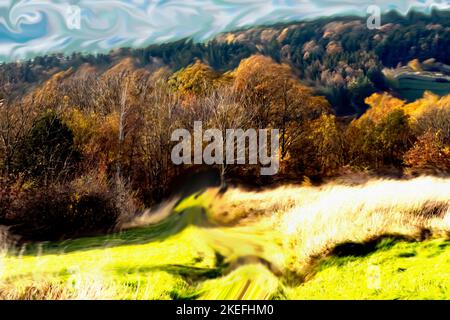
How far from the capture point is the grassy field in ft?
19.4

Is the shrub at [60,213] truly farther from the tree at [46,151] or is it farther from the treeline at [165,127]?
A: the tree at [46,151]

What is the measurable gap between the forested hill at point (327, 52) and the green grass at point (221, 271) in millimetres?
10774

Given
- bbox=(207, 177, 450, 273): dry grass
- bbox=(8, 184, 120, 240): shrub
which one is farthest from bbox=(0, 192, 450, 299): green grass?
bbox=(8, 184, 120, 240): shrub

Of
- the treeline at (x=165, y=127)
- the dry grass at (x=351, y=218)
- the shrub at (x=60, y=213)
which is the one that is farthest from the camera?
the treeline at (x=165, y=127)

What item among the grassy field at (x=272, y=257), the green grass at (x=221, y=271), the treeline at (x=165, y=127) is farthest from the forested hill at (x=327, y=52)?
the green grass at (x=221, y=271)

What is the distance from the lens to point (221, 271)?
22.9 feet

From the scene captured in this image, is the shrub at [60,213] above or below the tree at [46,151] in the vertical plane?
below

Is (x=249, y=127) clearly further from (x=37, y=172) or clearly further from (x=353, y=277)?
(x=353, y=277)

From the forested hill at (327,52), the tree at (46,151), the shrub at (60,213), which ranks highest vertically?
the forested hill at (327,52)

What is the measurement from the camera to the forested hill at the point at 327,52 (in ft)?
57.3

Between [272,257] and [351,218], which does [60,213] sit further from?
[351,218]

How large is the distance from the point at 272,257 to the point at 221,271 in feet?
2.87

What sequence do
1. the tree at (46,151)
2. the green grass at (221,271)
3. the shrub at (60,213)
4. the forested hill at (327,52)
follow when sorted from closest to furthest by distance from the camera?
the green grass at (221,271), the shrub at (60,213), the tree at (46,151), the forested hill at (327,52)

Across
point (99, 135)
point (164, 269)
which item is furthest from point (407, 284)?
point (99, 135)
